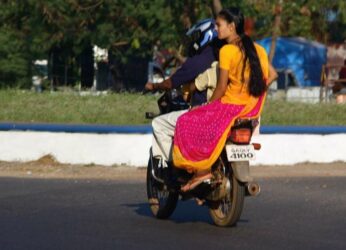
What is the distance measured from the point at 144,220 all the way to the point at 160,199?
0.26 metres

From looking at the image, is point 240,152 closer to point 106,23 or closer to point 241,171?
point 241,171

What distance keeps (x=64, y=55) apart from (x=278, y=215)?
23664mm

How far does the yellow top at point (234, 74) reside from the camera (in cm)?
950

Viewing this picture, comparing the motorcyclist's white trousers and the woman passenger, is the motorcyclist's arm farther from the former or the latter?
the motorcyclist's white trousers

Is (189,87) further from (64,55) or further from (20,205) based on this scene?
(64,55)

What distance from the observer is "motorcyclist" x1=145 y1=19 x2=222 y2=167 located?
986cm

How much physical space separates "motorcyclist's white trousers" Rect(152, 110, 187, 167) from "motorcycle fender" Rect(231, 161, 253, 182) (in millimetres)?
781

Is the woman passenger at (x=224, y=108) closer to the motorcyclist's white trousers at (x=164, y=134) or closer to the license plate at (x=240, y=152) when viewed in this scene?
the license plate at (x=240, y=152)

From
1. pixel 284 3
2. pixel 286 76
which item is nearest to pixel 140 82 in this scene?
pixel 286 76

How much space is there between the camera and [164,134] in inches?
390

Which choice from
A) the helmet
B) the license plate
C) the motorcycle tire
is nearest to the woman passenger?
the license plate

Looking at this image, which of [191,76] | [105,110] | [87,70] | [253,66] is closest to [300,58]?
[87,70]

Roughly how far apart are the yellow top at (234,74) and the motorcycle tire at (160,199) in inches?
43.5

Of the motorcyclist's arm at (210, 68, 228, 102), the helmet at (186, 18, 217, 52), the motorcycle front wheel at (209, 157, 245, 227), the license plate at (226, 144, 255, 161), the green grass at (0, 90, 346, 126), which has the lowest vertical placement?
the green grass at (0, 90, 346, 126)
